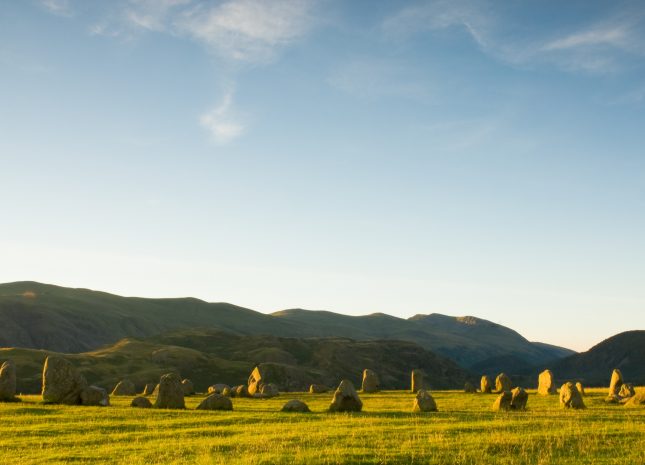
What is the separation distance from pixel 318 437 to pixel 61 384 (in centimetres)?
2317

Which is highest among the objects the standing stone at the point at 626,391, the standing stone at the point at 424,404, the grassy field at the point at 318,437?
the standing stone at the point at 626,391

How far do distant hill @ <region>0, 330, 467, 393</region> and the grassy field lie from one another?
67.1 meters

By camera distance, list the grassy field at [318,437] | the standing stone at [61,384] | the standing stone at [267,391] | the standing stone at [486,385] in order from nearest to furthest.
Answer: the grassy field at [318,437] < the standing stone at [61,384] < the standing stone at [267,391] < the standing stone at [486,385]

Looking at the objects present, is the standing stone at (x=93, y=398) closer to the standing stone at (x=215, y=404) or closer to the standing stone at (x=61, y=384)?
the standing stone at (x=61, y=384)

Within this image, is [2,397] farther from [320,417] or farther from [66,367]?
[320,417]

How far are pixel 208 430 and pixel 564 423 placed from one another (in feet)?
52.2

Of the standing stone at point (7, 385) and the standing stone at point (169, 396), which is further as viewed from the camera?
the standing stone at point (7, 385)

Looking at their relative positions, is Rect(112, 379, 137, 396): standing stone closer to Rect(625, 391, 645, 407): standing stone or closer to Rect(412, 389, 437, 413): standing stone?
Rect(412, 389, 437, 413): standing stone

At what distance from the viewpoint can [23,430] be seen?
27375 mm

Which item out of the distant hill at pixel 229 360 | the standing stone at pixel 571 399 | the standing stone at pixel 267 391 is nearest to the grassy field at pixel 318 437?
the standing stone at pixel 571 399

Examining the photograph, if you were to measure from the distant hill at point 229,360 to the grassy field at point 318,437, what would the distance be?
220 feet

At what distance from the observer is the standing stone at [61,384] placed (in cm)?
3972

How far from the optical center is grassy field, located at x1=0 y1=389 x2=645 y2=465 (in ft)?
65.1

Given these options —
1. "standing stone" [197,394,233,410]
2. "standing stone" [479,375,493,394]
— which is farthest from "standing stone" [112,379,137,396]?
"standing stone" [479,375,493,394]
